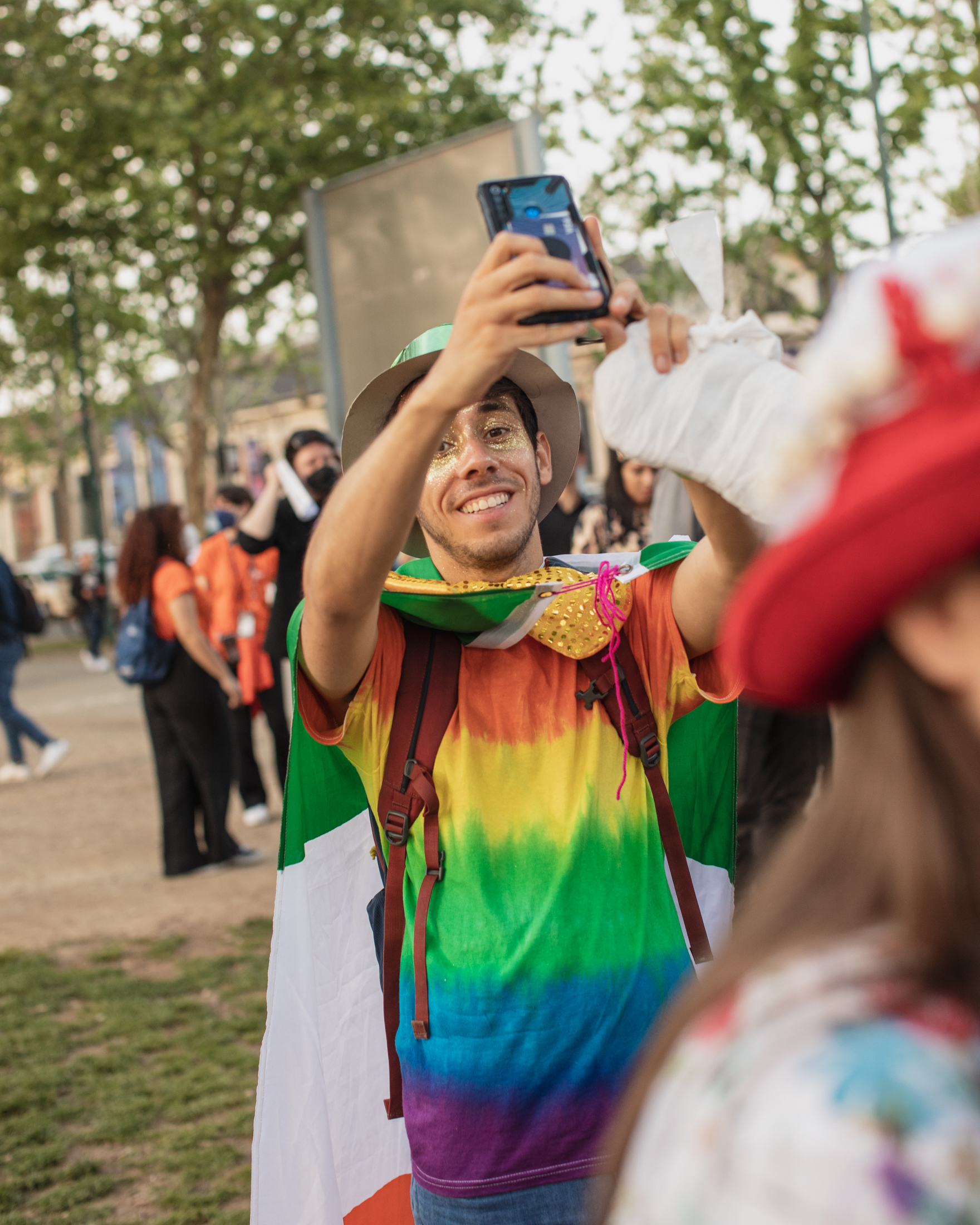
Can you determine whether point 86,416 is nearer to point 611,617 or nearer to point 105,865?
point 105,865

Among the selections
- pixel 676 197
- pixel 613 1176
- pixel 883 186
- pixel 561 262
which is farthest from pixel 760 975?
pixel 676 197

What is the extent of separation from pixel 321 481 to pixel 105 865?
3.13 meters

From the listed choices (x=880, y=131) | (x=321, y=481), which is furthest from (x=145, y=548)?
(x=880, y=131)

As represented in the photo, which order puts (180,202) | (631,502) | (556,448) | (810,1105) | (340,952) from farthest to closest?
(180,202), (631,502), (556,448), (340,952), (810,1105)

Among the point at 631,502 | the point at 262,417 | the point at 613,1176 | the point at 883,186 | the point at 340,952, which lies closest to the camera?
the point at 613,1176

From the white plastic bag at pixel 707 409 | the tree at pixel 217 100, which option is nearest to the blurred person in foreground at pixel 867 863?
the white plastic bag at pixel 707 409

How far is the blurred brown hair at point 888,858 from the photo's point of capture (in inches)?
30.7

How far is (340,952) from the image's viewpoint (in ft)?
7.40

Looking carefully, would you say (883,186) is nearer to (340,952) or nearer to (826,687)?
(340,952)

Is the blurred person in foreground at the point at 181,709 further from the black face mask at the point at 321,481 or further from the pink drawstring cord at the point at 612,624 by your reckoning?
the pink drawstring cord at the point at 612,624

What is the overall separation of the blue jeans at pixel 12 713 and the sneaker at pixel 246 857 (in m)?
3.88

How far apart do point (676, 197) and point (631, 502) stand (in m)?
10.2

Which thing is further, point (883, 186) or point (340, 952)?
point (883, 186)

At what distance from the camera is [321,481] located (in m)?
6.25
